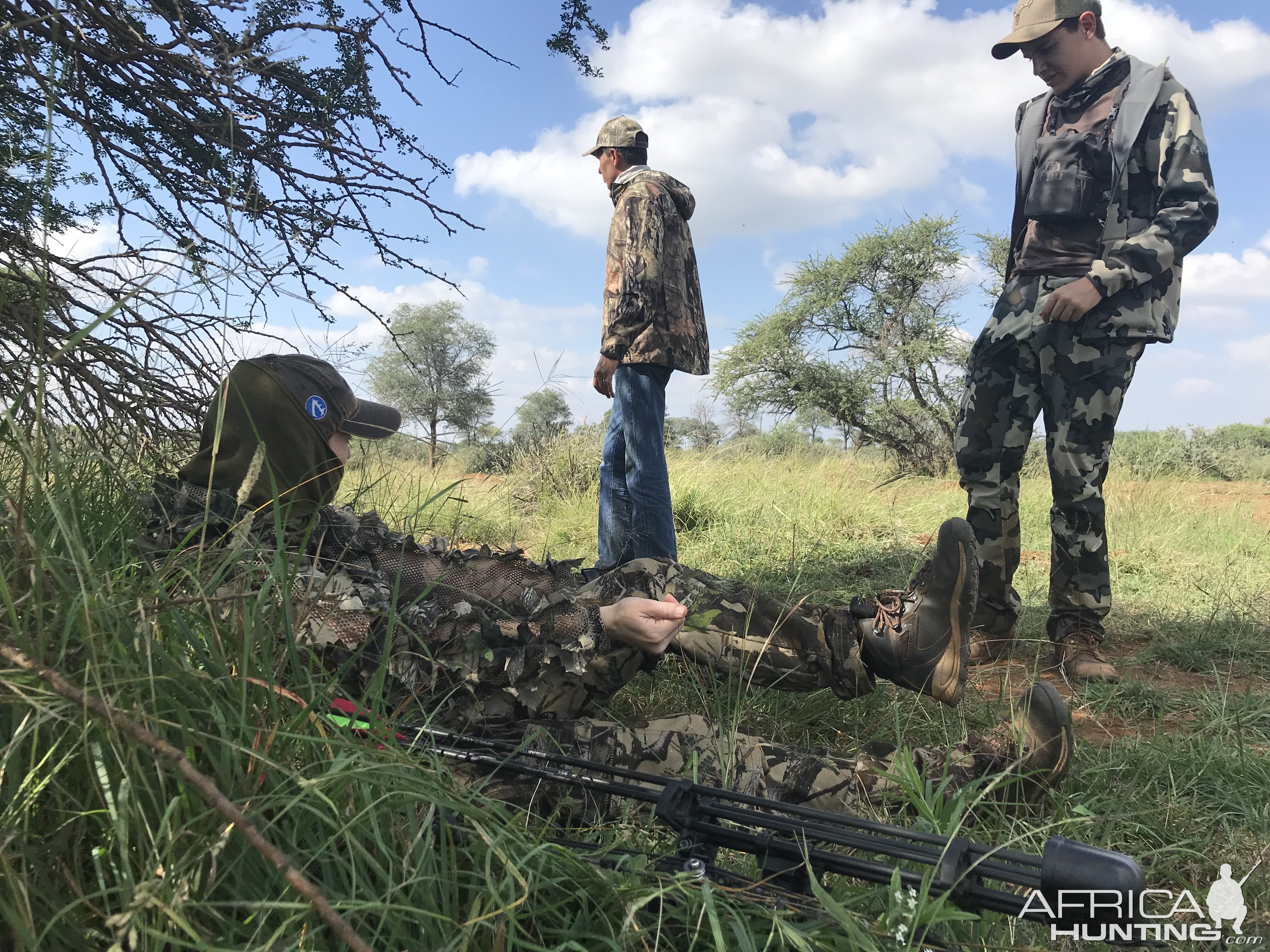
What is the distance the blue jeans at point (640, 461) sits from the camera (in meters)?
4.09

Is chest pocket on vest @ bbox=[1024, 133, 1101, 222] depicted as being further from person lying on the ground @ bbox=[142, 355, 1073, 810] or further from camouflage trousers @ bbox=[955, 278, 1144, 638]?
person lying on the ground @ bbox=[142, 355, 1073, 810]

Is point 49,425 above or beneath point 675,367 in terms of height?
beneath

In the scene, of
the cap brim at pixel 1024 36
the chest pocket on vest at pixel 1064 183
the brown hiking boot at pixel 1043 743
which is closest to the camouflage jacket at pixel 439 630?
the brown hiking boot at pixel 1043 743

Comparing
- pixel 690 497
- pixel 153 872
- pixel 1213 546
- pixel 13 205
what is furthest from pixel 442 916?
pixel 1213 546

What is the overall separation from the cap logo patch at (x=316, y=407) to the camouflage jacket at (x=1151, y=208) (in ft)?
9.25

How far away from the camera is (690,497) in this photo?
6301 millimetres

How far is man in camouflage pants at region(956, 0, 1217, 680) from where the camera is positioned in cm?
299

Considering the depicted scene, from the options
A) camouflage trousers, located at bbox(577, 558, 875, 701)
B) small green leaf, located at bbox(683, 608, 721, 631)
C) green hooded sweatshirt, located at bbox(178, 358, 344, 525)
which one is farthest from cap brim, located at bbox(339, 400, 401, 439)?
small green leaf, located at bbox(683, 608, 721, 631)

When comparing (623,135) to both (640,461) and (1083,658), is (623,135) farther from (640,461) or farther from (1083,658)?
(1083,658)

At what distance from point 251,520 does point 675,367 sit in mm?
3015

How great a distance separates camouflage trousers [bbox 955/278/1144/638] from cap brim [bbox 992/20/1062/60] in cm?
95

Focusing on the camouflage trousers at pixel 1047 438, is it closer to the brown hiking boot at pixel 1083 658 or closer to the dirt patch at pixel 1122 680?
the brown hiking boot at pixel 1083 658

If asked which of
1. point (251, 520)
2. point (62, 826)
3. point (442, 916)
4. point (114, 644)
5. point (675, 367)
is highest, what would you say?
point (675, 367)

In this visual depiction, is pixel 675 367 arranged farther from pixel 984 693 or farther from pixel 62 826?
pixel 62 826
